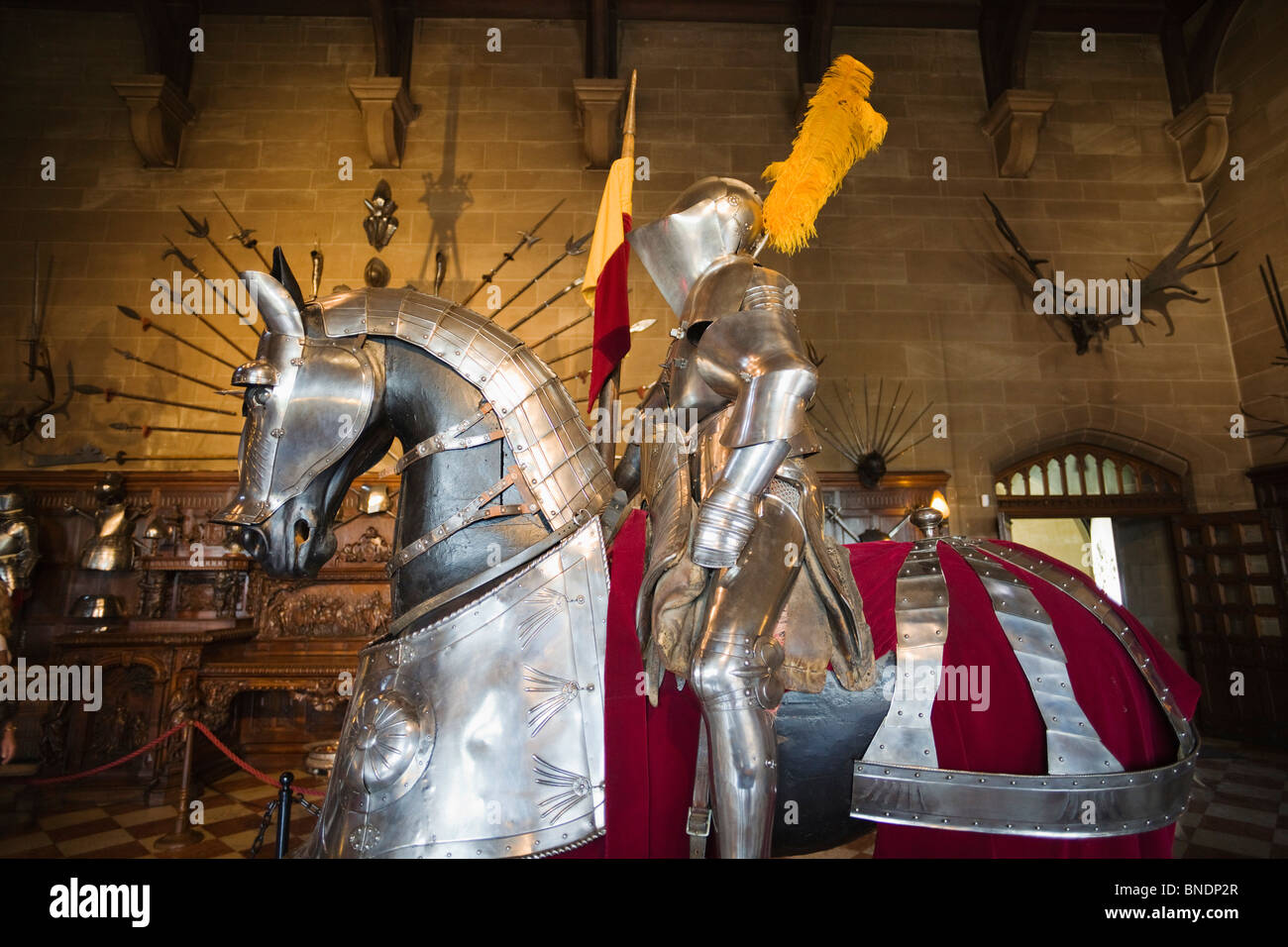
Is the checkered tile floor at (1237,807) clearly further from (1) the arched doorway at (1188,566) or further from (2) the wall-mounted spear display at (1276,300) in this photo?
(2) the wall-mounted spear display at (1276,300)

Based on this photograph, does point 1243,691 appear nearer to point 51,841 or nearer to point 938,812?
point 938,812

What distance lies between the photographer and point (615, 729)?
149 centimetres

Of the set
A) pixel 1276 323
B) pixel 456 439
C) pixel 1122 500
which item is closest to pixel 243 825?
pixel 456 439

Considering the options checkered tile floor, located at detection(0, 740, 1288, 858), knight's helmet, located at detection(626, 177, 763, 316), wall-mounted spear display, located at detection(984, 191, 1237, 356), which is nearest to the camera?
knight's helmet, located at detection(626, 177, 763, 316)

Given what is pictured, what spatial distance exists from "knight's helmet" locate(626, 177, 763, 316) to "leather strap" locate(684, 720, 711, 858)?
1199 mm

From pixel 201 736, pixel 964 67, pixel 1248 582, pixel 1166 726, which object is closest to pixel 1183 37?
pixel 964 67

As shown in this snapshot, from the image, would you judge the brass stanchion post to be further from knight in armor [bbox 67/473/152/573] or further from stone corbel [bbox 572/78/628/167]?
stone corbel [bbox 572/78/628/167]

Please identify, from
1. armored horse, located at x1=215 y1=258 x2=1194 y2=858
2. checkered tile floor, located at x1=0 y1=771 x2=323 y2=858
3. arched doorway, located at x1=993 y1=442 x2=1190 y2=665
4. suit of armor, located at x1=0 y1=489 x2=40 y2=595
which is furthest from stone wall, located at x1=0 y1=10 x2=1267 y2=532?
armored horse, located at x1=215 y1=258 x2=1194 y2=858

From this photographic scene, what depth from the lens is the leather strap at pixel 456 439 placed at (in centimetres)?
161

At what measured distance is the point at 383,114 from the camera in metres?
6.78

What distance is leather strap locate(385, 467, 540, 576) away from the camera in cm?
158

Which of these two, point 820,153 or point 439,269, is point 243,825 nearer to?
point 820,153

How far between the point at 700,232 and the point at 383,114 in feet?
20.9

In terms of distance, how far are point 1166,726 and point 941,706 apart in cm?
64
